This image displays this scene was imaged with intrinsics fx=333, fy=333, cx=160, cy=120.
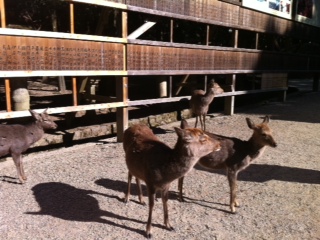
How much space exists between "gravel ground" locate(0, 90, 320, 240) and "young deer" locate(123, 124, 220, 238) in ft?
2.01

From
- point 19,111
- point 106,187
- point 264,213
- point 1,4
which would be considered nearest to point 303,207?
point 264,213

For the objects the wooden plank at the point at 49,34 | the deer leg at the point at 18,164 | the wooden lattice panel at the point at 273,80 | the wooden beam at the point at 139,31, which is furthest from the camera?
the wooden lattice panel at the point at 273,80

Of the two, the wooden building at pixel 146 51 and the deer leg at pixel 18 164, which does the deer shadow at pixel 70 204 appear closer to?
the deer leg at pixel 18 164

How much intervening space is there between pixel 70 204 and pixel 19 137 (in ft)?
5.92

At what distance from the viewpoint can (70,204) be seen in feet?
17.8

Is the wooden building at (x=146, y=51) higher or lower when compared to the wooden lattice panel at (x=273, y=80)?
higher

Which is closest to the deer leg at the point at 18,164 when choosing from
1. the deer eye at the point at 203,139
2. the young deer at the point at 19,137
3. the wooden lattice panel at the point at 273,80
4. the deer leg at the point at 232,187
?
the young deer at the point at 19,137

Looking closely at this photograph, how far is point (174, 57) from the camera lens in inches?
418

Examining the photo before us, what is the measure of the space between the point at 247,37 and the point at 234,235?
17.6 m

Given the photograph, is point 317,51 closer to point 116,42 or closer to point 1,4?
point 116,42

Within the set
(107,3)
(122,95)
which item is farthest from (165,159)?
(107,3)

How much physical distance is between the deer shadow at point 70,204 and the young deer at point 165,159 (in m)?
0.74

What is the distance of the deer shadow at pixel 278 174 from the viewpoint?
21.9 ft

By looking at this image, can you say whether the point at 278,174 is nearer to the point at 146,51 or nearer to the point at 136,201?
the point at 136,201
